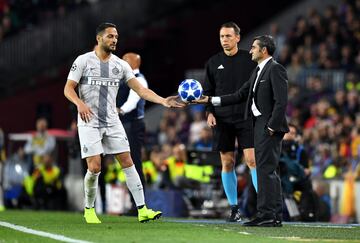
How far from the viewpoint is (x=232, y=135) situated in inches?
629

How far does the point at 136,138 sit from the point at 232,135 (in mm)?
1614

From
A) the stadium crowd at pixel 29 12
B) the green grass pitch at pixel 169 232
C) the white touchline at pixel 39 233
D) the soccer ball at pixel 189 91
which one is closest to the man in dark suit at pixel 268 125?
the green grass pitch at pixel 169 232

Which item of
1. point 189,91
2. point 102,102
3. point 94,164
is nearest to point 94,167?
point 94,164

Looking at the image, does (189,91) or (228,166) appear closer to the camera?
(189,91)

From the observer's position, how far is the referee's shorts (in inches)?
622

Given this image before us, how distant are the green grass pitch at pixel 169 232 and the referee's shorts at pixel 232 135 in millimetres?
1091

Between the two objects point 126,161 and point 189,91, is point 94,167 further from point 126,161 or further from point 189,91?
point 189,91

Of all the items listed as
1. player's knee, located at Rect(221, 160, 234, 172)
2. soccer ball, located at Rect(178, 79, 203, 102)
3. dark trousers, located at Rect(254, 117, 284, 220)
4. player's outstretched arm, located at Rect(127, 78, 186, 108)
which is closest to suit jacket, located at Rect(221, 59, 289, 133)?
dark trousers, located at Rect(254, 117, 284, 220)

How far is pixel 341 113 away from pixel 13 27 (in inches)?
465

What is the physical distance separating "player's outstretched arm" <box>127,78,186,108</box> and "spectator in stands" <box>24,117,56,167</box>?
11.9 meters

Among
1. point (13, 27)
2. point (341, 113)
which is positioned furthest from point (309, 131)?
point (13, 27)

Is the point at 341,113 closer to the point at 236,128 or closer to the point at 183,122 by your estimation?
the point at 183,122

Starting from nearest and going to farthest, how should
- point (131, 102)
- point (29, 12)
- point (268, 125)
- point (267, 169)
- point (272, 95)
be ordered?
1. point (268, 125)
2. point (267, 169)
3. point (272, 95)
4. point (131, 102)
5. point (29, 12)

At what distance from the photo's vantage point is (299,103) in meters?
26.2
